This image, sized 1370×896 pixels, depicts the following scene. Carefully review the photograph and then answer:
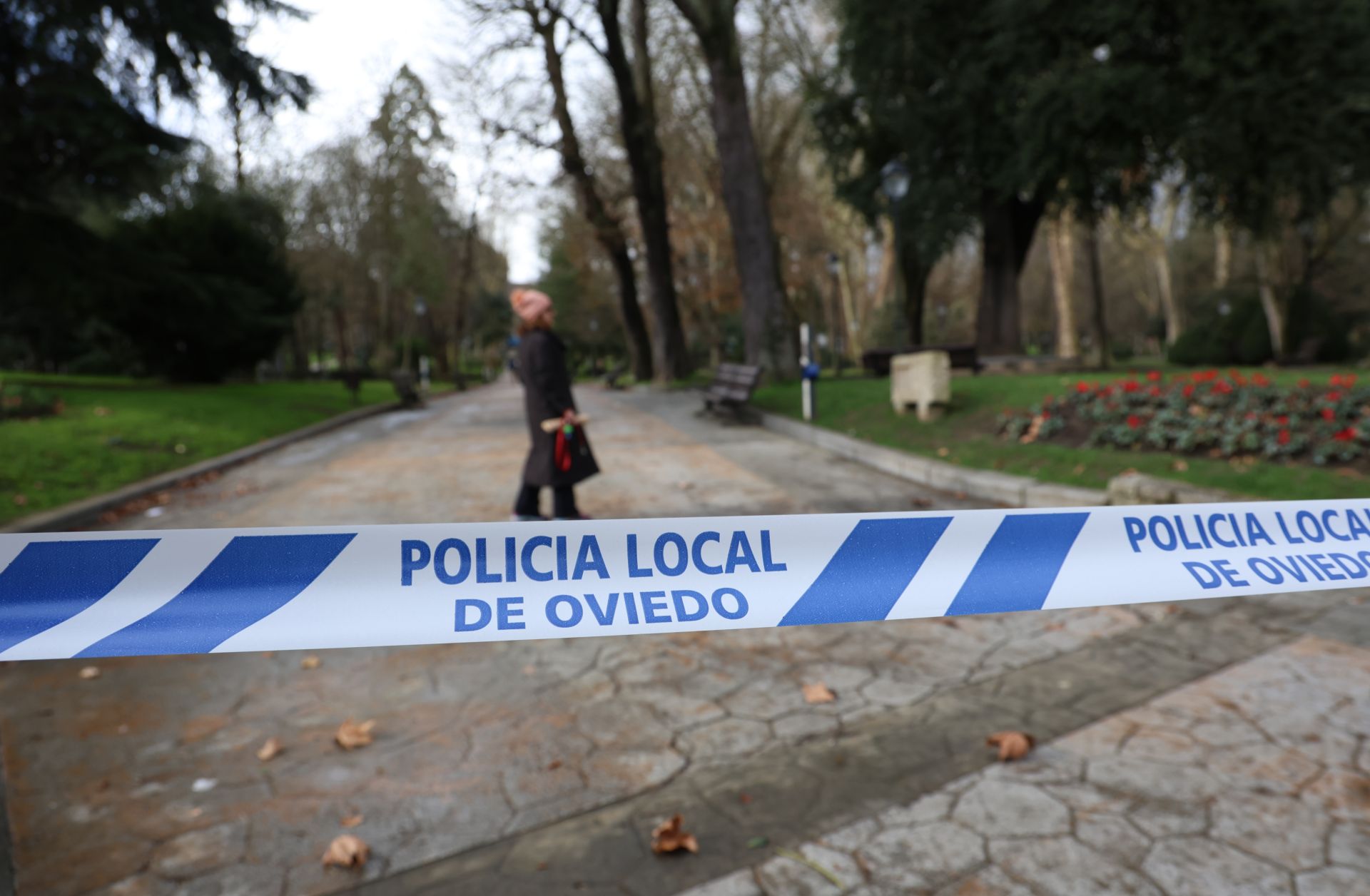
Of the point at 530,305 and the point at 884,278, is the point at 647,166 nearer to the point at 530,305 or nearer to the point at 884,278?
the point at 884,278

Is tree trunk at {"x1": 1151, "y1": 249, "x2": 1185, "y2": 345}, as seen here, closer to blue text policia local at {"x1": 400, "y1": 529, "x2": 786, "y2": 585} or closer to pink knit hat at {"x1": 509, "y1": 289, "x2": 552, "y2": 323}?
pink knit hat at {"x1": 509, "y1": 289, "x2": 552, "y2": 323}

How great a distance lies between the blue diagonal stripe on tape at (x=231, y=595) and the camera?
1545mm

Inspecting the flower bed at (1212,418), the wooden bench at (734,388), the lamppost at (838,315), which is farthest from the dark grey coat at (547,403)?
the lamppost at (838,315)

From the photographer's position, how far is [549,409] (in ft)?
19.8

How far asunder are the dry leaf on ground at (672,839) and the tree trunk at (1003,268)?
2030 centimetres

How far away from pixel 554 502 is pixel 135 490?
556cm

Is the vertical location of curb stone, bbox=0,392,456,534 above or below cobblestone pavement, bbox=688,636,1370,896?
above

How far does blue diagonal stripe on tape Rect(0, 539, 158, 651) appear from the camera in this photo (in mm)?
1526

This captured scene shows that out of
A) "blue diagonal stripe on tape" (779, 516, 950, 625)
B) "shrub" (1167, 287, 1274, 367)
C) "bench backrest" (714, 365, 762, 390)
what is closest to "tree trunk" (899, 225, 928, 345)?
"shrub" (1167, 287, 1274, 367)

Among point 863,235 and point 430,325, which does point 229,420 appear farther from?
point 430,325

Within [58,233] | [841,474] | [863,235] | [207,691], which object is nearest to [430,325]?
[863,235]

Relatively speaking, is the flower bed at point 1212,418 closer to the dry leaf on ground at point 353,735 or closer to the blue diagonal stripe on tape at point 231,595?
the dry leaf on ground at point 353,735

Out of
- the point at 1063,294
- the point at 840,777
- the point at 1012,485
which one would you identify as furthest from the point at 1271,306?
the point at 840,777

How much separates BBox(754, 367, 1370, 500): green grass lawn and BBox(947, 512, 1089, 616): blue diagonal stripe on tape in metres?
5.36
